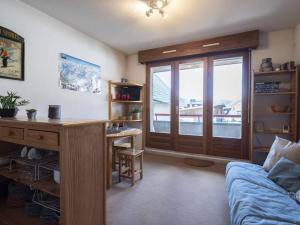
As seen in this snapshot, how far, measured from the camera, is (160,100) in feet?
14.2

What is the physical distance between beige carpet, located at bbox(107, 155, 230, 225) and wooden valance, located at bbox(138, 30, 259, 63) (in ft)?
7.92

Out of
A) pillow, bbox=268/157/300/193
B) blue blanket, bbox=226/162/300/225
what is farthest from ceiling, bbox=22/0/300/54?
blue blanket, bbox=226/162/300/225

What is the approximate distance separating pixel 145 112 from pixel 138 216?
9.34 feet

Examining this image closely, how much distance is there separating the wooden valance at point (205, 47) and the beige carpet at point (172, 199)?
241cm

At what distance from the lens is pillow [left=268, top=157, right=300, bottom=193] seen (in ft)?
5.03

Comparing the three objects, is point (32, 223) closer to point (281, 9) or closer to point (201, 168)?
point (201, 168)

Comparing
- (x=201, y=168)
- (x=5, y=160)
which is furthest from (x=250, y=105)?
(x=5, y=160)

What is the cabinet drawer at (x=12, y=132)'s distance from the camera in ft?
4.61

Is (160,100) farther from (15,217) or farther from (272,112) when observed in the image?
(15,217)

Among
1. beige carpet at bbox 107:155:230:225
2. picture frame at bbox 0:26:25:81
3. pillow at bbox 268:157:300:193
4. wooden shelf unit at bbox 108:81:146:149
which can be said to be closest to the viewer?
pillow at bbox 268:157:300:193

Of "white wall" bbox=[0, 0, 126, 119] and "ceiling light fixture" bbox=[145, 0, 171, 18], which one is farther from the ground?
"ceiling light fixture" bbox=[145, 0, 171, 18]

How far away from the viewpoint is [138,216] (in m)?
1.75

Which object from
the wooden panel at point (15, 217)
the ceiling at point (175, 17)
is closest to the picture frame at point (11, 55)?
the ceiling at point (175, 17)

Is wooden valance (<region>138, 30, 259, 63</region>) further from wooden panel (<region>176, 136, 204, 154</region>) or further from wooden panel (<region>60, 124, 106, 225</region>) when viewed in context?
wooden panel (<region>60, 124, 106, 225</region>)
